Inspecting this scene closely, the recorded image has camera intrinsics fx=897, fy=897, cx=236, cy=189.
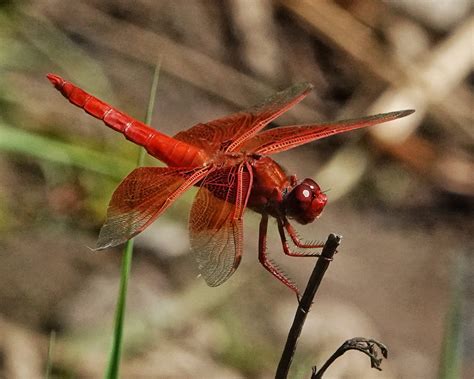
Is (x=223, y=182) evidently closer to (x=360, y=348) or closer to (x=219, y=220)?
(x=219, y=220)

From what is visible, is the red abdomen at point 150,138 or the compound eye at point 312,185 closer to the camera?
the compound eye at point 312,185

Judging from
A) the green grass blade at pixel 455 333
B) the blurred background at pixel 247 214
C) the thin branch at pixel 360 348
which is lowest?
the thin branch at pixel 360 348

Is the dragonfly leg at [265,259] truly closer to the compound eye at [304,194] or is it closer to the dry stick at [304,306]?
the compound eye at [304,194]

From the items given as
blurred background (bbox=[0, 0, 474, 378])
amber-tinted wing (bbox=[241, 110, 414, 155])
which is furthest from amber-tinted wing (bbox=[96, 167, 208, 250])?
blurred background (bbox=[0, 0, 474, 378])

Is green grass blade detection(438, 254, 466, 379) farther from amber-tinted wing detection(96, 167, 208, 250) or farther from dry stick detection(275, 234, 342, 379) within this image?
amber-tinted wing detection(96, 167, 208, 250)

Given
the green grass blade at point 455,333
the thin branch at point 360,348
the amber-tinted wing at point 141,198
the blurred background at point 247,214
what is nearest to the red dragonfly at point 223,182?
Result: the amber-tinted wing at point 141,198

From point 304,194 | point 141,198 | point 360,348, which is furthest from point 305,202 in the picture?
point 360,348
